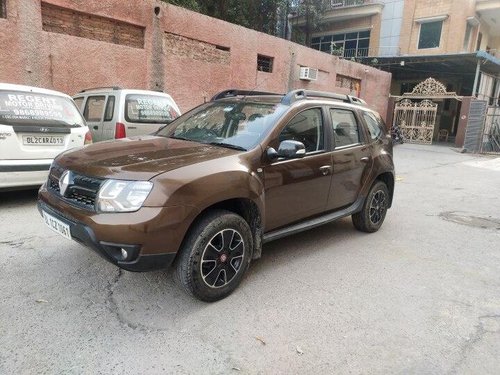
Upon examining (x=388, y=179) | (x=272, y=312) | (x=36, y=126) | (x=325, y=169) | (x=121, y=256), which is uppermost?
(x=36, y=126)

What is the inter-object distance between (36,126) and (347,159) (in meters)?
3.99

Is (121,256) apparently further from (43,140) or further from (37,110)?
(37,110)

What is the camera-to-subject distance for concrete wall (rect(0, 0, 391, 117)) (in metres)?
8.69

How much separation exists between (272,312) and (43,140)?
3.99 metres

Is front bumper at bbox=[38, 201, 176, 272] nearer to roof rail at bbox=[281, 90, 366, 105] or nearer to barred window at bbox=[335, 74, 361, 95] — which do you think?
roof rail at bbox=[281, 90, 366, 105]

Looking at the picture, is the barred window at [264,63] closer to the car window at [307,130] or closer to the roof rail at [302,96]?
→ the roof rail at [302,96]

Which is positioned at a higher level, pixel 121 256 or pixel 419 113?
pixel 419 113

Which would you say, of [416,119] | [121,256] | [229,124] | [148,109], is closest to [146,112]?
[148,109]

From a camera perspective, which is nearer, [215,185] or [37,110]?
[215,185]

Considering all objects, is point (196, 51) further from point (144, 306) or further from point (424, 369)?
point (424, 369)

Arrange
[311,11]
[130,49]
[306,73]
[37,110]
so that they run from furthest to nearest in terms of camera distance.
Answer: [311,11]
[306,73]
[130,49]
[37,110]

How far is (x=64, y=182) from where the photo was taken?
10.3ft

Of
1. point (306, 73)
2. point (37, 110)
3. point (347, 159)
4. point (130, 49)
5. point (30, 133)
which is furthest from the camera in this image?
point (306, 73)

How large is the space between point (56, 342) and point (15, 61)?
7.91m
